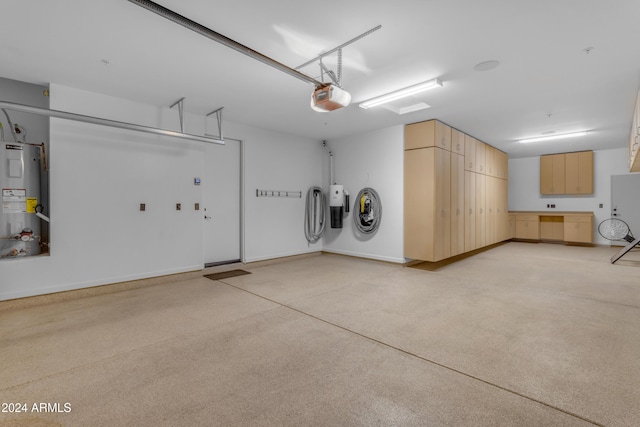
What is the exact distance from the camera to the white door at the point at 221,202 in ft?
18.2

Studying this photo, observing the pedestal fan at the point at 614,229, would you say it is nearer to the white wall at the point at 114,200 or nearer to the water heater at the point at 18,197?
the white wall at the point at 114,200

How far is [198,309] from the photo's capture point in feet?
11.7

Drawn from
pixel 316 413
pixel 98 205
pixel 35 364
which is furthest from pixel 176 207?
pixel 316 413

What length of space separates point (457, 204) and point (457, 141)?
1.37 metres

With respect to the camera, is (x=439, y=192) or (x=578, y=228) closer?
(x=439, y=192)

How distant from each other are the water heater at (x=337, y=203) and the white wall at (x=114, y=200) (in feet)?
6.73

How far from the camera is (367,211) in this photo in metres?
6.59

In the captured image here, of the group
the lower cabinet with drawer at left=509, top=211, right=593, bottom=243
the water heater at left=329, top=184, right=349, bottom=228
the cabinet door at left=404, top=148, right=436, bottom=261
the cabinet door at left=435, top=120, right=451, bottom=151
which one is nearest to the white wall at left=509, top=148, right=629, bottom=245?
the lower cabinet with drawer at left=509, top=211, right=593, bottom=243

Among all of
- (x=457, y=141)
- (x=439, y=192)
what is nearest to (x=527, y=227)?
(x=457, y=141)

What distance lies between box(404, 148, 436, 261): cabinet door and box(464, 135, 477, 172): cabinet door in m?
1.71

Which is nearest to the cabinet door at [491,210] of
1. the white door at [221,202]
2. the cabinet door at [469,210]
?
the cabinet door at [469,210]

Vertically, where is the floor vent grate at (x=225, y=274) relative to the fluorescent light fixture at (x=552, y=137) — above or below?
below

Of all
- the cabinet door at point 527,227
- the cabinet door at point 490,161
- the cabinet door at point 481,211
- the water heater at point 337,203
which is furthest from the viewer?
the cabinet door at point 527,227

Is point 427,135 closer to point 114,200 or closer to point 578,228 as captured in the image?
point 114,200
